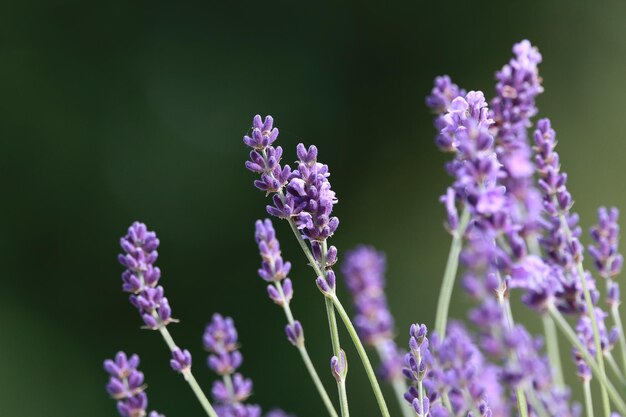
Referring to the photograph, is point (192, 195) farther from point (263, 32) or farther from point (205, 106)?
point (263, 32)

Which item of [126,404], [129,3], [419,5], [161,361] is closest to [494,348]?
[126,404]

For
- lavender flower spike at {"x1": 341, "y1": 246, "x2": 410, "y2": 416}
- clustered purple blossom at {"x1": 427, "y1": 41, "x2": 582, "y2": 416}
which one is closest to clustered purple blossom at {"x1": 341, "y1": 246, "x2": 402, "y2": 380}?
lavender flower spike at {"x1": 341, "y1": 246, "x2": 410, "y2": 416}

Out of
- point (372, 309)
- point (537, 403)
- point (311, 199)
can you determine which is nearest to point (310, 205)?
point (311, 199)

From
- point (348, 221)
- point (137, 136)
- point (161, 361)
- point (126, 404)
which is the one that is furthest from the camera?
point (137, 136)

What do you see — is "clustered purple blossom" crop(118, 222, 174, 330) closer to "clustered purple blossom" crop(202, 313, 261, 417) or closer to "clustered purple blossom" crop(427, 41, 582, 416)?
"clustered purple blossom" crop(202, 313, 261, 417)

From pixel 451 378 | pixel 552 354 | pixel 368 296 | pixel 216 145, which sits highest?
pixel 216 145

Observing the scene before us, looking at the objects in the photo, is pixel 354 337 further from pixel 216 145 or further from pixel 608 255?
pixel 216 145
